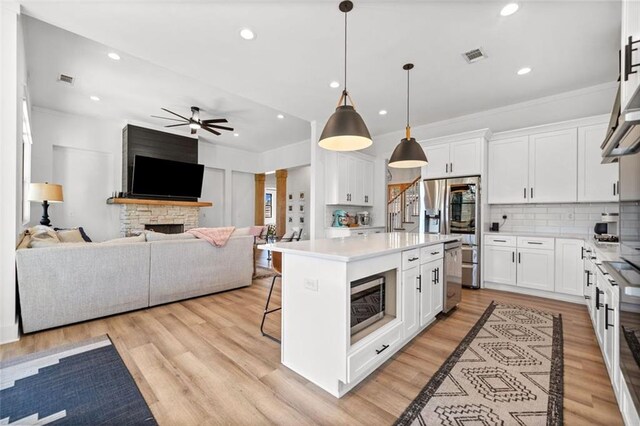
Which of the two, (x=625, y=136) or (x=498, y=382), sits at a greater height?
(x=625, y=136)

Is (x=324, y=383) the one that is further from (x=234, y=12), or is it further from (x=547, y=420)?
(x=234, y=12)

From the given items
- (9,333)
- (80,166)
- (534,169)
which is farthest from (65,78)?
(534,169)

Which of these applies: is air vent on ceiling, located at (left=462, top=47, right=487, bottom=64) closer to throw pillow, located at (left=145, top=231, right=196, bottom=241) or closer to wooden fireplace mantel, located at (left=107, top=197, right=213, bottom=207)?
throw pillow, located at (left=145, top=231, right=196, bottom=241)

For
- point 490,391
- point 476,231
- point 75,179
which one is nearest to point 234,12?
point 490,391

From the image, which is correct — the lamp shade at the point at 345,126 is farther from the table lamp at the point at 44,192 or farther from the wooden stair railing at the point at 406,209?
the wooden stair railing at the point at 406,209

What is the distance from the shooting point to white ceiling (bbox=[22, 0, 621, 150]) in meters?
2.45

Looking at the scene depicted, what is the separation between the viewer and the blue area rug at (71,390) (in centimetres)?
155

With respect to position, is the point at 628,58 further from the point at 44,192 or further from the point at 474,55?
the point at 44,192

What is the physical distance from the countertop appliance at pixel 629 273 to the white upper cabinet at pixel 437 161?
8.38 feet

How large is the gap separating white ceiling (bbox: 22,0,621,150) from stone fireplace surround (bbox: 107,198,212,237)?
3808mm

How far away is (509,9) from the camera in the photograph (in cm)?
240

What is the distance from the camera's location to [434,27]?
267 cm

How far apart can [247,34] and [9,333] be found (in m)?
3.54

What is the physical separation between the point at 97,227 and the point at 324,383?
21.5ft
